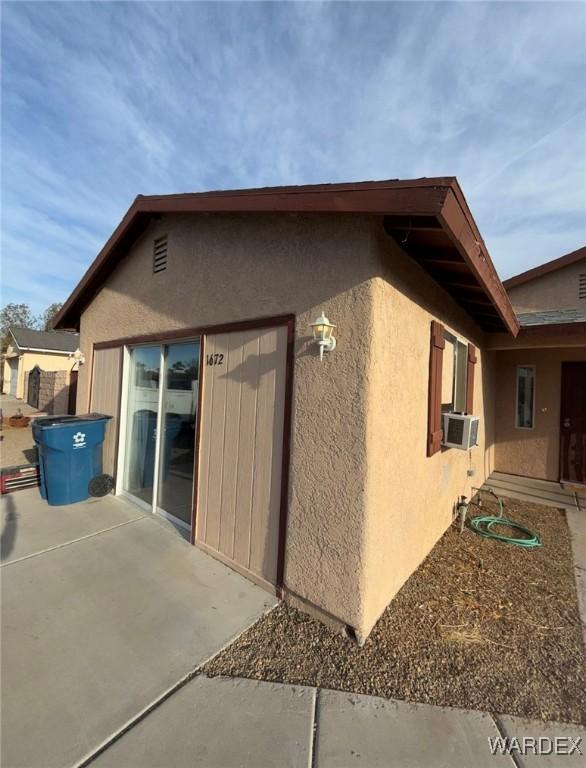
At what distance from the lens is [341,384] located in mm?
2688

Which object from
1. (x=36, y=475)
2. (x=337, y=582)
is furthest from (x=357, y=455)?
(x=36, y=475)

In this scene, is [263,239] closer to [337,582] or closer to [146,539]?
[337,582]

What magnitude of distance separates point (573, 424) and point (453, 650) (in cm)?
648

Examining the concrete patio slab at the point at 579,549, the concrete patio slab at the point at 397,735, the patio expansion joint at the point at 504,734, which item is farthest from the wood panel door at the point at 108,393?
the concrete patio slab at the point at 579,549

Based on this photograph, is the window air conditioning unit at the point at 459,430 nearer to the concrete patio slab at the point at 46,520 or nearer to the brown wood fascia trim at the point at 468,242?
the brown wood fascia trim at the point at 468,242

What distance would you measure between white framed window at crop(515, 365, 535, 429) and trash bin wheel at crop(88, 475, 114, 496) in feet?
27.8

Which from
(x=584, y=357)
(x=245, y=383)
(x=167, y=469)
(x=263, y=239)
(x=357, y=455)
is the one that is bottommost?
(x=167, y=469)

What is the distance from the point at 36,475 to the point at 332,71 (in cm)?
775

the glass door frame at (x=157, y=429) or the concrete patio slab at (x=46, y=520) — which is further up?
the glass door frame at (x=157, y=429)

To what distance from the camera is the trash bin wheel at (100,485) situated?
17.3 ft

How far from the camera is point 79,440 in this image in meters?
5.10

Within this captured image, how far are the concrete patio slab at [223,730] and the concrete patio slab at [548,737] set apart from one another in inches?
45.1

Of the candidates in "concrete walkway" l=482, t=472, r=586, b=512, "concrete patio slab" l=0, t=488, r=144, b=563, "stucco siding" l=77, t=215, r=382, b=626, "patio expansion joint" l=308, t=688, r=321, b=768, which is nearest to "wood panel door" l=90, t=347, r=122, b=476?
"concrete patio slab" l=0, t=488, r=144, b=563

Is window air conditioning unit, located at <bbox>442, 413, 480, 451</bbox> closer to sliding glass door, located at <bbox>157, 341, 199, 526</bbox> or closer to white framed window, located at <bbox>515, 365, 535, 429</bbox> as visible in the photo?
sliding glass door, located at <bbox>157, 341, 199, 526</bbox>
